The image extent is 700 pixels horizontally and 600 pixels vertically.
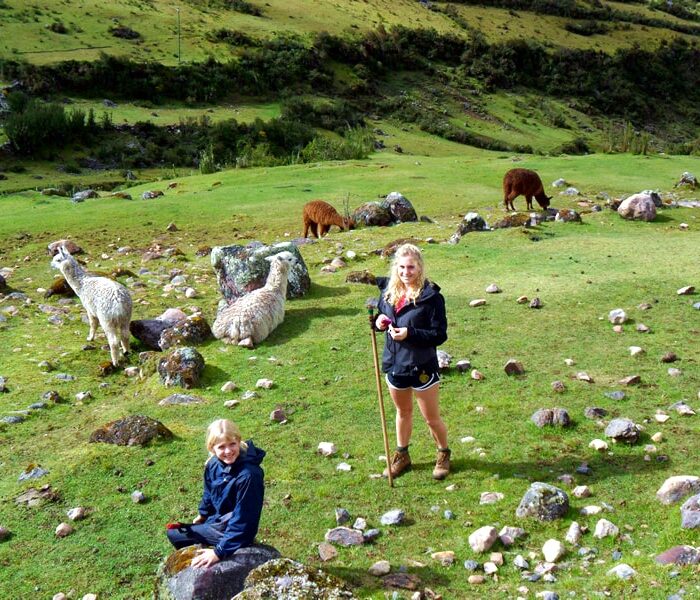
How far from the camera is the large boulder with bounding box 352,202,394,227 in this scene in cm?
2150

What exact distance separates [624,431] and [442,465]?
2.02 metres

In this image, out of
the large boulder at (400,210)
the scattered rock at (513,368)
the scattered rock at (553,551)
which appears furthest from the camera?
the large boulder at (400,210)

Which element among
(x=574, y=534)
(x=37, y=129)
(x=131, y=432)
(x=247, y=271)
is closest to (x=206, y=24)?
(x=37, y=129)

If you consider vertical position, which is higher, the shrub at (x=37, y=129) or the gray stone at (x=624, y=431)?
the shrub at (x=37, y=129)

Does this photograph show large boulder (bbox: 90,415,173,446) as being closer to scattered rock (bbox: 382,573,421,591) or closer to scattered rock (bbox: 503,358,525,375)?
scattered rock (bbox: 382,573,421,591)

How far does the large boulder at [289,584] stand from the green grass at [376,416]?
0.70 metres

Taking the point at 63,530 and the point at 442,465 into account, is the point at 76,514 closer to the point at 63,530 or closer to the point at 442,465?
the point at 63,530

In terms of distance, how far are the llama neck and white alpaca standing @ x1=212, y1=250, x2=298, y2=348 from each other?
2.87m

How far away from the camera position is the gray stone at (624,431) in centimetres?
730

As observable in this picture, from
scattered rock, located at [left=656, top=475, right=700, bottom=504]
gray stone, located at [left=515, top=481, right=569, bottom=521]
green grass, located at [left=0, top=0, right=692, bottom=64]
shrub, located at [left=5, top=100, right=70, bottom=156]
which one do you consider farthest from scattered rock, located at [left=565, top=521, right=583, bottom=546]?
green grass, located at [left=0, top=0, right=692, bottom=64]

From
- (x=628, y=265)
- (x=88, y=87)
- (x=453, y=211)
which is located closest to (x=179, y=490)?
(x=628, y=265)

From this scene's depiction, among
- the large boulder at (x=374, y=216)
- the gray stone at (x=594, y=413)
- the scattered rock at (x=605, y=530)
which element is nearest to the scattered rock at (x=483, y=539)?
the scattered rock at (x=605, y=530)

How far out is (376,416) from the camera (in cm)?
873

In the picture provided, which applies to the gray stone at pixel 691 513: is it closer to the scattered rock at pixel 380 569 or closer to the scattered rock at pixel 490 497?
the scattered rock at pixel 490 497
